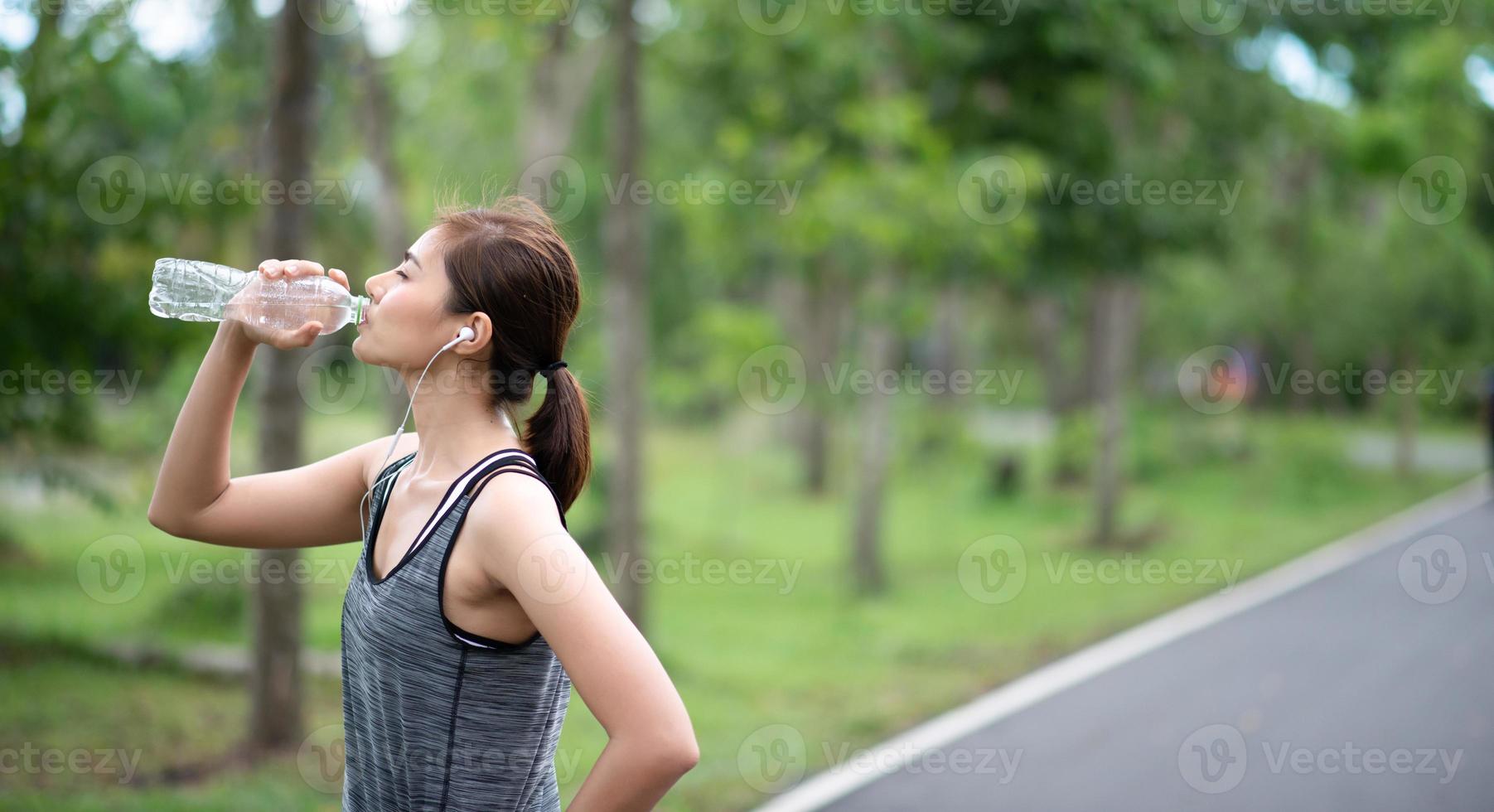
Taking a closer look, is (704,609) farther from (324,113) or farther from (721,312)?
(324,113)

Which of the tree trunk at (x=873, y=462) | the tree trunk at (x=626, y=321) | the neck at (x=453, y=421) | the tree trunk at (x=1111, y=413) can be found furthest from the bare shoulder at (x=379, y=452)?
the tree trunk at (x=1111, y=413)

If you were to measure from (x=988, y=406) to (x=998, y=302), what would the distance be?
2160cm

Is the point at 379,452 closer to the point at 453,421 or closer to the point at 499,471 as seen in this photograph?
the point at 453,421

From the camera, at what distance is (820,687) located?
31.5ft

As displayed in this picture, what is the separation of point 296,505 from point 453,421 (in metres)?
0.50

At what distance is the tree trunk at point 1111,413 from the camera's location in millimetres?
17531

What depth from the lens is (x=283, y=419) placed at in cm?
674

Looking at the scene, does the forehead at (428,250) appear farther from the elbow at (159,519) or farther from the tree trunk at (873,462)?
the tree trunk at (873,462)

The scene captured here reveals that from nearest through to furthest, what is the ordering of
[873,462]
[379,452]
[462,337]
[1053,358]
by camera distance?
[462,337]
[379,452]
[873,462]
[1053,358]

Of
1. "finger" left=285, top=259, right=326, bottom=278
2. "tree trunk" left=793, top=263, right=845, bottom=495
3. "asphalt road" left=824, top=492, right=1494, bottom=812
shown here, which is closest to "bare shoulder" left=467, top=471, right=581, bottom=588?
"finger" left=285, top=259, right=326, bottom=278

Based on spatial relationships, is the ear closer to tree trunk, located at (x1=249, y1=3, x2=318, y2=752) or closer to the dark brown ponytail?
the dark brown ponytail

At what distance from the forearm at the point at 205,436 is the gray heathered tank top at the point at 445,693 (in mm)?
421

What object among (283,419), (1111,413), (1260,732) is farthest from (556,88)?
(1260,732)

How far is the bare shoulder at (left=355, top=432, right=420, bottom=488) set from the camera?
231 cm
